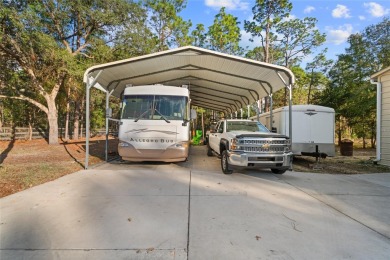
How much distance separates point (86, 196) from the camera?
18.7ft

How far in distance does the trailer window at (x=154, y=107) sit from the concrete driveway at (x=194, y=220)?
2.73 metres

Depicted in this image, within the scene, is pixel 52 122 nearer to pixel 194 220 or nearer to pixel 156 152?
pixel 156 152

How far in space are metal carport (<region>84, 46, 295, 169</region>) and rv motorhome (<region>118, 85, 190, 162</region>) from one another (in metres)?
1.28

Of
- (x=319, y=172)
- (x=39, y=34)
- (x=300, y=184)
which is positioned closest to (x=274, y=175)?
(x=300, y=184)

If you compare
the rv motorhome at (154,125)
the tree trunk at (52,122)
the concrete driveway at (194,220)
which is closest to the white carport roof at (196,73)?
the rv motorhome at (154,125)

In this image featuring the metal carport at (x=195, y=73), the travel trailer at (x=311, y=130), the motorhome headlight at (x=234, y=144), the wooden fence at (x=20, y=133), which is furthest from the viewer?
the wooden fence at (x=20, y=133)

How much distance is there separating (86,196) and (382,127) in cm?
1156

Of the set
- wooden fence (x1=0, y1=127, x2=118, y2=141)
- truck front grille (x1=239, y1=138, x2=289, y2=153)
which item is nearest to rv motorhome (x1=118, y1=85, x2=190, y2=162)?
truck front grille (x1=239, y1=138, x2=289, y2=153)

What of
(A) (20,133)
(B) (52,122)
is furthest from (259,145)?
(A) (20,133)

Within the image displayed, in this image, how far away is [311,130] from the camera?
11.9m

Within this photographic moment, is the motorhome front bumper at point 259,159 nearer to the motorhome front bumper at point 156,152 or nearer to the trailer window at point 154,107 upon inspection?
the motorhome front bumper at point 156,152

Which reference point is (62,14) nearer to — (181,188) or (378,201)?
(181,188)

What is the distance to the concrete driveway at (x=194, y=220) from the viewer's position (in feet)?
11.1

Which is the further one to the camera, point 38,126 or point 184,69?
point 38,126
